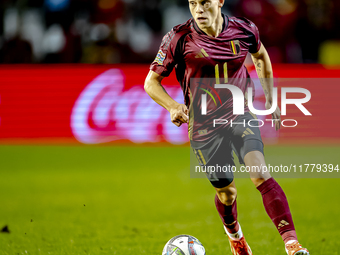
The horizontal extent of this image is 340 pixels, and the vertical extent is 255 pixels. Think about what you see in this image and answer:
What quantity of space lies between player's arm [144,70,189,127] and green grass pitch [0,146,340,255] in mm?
1593

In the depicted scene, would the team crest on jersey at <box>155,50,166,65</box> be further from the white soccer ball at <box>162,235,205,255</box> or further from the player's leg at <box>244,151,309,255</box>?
the white soccer ball at <box>162,235,205,255</box>

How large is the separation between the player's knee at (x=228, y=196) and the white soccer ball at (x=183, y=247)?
46 centimetres

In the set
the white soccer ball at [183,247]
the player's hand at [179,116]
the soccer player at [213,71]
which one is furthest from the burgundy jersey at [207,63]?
the white soccer ball at [183,247]

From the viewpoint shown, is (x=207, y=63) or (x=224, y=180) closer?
(x=207, y=63)

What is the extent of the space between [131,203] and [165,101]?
3488mm

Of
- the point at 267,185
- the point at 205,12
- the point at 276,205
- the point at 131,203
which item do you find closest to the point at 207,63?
the point at 205,12

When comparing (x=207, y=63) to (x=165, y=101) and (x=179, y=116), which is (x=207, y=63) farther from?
(x=179, y=116)

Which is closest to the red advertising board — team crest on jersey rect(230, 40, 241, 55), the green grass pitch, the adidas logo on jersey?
the green grass pitch

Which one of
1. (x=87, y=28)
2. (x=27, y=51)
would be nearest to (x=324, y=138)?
(x=87, y=28)

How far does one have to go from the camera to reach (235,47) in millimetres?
4055

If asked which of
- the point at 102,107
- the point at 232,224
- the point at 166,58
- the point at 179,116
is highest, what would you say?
the point at 166,58

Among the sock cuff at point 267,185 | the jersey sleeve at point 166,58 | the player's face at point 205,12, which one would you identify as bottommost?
the sock cuff at point 267,185

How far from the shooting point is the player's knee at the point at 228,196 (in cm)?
426

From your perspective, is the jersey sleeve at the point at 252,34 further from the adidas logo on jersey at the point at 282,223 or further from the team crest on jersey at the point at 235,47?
the adidas logo on jersey at the point at 282,223
